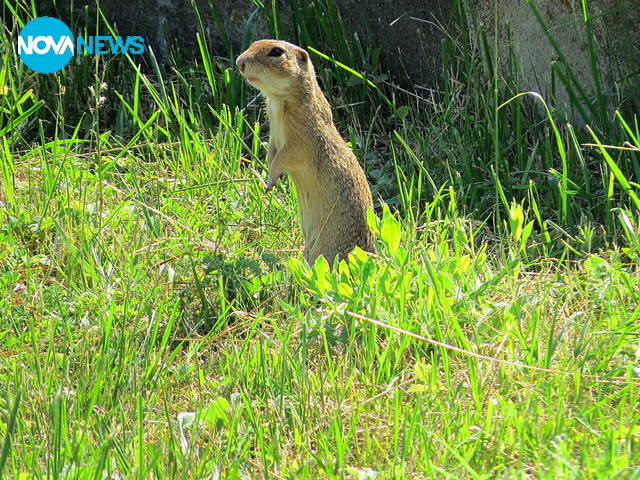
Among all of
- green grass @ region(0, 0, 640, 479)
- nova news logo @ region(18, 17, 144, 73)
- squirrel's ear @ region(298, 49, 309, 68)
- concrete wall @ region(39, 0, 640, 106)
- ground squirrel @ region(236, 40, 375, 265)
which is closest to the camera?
green grass @ region(0, 0, 640, 479)

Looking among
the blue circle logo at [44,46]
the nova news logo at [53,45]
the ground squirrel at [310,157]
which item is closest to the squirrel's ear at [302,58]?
the ground squirrel at [310,157]

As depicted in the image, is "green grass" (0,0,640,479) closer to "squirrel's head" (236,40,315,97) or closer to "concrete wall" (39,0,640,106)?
"concrete wall" (39,0,640,106)

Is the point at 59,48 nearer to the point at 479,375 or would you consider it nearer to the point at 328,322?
the point at 328,322

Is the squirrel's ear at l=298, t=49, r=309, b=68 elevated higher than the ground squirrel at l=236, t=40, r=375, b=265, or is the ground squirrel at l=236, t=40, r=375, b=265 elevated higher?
the squirrel's ear at l=298, t=49, r=309, b=68

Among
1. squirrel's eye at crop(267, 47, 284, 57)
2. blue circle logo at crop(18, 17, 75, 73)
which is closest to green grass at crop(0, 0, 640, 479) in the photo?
blue circle logo at crop(18, 17, 75, 73)

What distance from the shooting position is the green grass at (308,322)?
2326 millimetres

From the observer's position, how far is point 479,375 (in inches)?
104

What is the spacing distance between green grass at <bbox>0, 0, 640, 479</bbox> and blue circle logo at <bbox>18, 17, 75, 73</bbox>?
37 cm

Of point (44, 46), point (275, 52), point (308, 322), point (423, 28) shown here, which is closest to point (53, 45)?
point (44, 46)

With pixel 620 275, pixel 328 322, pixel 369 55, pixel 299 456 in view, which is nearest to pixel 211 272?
pixel 328 322

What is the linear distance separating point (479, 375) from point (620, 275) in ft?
2.31

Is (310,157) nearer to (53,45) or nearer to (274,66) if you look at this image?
(274,66)

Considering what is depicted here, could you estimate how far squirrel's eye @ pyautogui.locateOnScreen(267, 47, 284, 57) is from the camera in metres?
3.88

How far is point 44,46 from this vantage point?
17.2 ft
